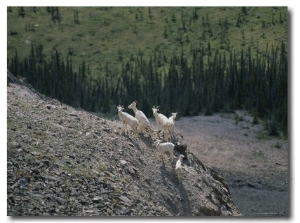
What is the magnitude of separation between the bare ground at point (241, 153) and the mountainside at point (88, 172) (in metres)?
3.62

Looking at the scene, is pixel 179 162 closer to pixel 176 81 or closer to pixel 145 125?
pixel 145 125

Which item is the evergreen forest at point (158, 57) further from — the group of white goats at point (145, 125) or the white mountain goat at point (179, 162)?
the group of white goats at point (145, 125)

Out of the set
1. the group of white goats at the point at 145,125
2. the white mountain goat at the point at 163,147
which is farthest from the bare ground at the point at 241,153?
the white mountain goat at the point at 163,147

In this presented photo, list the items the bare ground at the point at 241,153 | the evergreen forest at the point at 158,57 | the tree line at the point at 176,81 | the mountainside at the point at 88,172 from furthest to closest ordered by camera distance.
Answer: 1. the bare ground at the point at 241,153
2. the tree line at the point at 176,81
3. the evergreen forest at the point at 158,57
4. the mountainside at the point at 88,172

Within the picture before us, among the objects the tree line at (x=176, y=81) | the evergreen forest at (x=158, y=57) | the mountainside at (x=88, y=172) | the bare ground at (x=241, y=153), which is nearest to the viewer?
the mountainside at (x=88, y=172)

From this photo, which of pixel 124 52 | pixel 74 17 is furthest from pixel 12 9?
pixel 124 52

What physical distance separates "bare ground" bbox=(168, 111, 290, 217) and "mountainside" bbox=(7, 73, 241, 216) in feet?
11.9

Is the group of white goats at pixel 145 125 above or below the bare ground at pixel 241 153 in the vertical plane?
above

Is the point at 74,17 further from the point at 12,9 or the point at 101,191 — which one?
the point at 101,191

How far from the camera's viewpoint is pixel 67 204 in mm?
10422

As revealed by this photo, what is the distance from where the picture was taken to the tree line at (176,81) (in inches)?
605

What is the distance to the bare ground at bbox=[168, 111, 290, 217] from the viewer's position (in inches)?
613

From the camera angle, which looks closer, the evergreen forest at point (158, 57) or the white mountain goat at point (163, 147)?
the white mountain goat at point (163, 147)

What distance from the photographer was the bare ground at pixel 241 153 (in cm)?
1557
